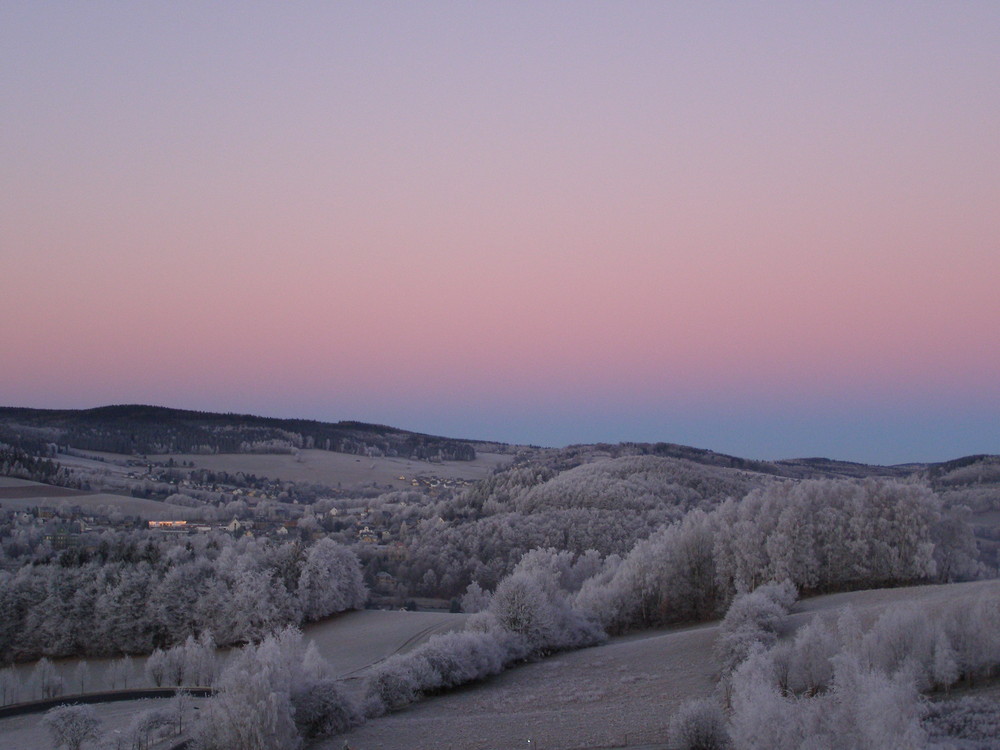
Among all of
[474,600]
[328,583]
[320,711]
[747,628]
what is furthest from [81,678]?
[747,628]

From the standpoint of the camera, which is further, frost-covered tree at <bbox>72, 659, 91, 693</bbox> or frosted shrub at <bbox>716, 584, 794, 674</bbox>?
frost-covered tree at <bbox>72, 659, 91, 693</bbox>

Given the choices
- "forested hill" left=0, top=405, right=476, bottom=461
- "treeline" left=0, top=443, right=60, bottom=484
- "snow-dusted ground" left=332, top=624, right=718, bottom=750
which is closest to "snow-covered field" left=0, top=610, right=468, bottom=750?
"snow-dusted ground" left=332, top=624, right=718, bottom=750

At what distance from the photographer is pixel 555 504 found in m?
102

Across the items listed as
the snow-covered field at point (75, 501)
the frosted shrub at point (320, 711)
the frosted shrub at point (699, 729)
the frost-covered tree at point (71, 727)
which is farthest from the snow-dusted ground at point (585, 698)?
the snow-covered field at point (75, 501)

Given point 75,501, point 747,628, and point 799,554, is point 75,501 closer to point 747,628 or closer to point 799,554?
point 799,554

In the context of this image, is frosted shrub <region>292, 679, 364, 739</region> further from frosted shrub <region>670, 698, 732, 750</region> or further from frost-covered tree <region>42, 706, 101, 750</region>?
frosted shrub <region>670, 698, 732, 750</region>

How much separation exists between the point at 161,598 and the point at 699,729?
40846 millimetres

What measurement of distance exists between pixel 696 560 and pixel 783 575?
226 inches

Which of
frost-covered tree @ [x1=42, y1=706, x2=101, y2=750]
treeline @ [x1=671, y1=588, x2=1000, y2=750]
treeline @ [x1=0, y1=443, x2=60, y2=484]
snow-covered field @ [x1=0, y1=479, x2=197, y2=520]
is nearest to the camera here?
treeline @ [x1=671, y1=588, x2=1000, y2=750]

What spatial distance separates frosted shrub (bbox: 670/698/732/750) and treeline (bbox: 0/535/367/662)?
3218 cm

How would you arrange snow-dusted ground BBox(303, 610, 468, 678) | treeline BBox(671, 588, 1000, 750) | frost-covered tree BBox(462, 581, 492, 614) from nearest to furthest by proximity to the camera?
treeline BBox(671, 588, 1000, 750)
snow-dusted ground BBox(303, 610, 468, 678)
frost-covered tree BBox(462, 581, 492, 614)

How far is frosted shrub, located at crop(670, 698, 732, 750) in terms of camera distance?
21.9m

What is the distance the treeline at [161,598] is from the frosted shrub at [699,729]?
106ft

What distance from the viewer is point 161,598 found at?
53.4 metres
